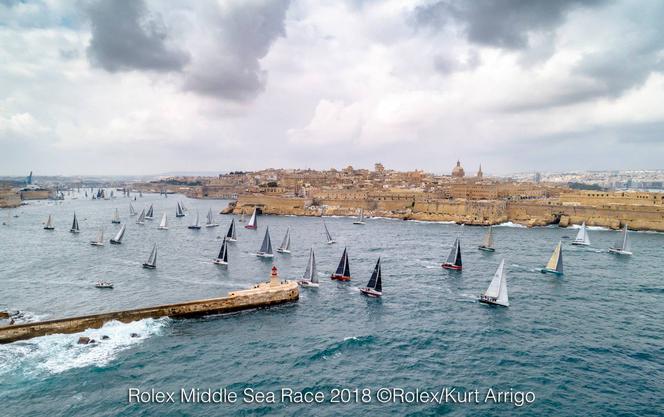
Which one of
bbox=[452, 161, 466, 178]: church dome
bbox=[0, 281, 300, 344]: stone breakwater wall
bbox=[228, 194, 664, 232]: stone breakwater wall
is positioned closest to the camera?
bbox=[0, 281, 300, 344]: stone breakwater wall

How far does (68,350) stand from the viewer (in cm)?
2036

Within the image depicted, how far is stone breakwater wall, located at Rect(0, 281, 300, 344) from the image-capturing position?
21.7m

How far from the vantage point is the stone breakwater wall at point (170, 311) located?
21656mm

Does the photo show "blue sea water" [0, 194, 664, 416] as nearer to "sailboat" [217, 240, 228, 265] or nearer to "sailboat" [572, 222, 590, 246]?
"sailboat" [217, 240, 228, 265]

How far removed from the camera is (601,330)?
23938 millimetres

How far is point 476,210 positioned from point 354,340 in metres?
66.2

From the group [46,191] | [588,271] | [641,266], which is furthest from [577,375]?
[46,191]

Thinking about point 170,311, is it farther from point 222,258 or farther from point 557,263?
point 557,263

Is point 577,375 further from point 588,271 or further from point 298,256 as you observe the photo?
point 298,256

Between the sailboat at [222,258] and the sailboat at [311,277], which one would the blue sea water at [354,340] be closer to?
the sailboat at [311,277]

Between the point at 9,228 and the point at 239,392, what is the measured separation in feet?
233

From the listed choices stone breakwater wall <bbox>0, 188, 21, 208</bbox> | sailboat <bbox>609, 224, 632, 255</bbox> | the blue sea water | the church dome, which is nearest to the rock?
the blue sea water

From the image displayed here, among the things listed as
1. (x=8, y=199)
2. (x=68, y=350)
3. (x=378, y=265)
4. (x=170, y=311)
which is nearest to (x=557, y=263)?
(x=378, y=265)

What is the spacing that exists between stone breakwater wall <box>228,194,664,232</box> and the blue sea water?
34883mm
